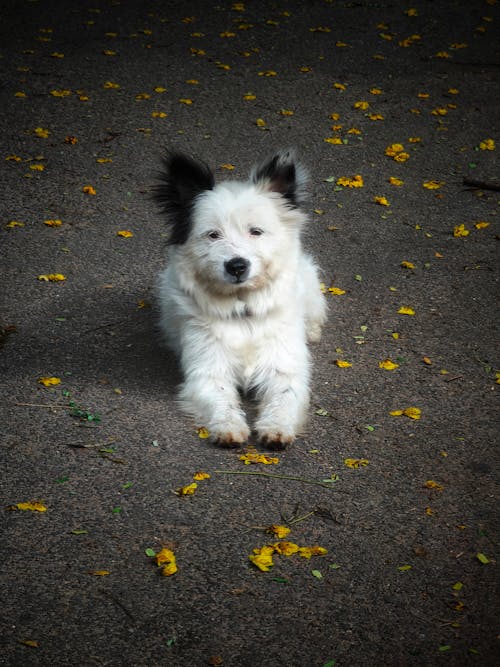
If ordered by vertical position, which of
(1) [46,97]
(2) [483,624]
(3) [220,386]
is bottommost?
(1) [46,97]

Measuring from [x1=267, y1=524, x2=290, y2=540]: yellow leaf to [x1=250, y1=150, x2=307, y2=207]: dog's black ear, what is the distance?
6.47ft

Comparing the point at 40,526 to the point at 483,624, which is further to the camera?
the point at 40,526

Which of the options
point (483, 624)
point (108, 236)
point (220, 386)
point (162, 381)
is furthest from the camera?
point (108, 236)

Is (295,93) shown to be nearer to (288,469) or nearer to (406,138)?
(406,138)

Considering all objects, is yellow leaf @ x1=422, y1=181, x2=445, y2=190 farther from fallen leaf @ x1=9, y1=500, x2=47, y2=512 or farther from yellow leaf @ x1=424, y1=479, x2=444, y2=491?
fallen leaf @ x1=9, y1=500, x2=47, y2=512

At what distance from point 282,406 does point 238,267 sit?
2.69 feet

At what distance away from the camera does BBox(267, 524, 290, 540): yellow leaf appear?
396 centimetres

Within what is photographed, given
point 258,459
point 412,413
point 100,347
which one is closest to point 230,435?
A: point 258,459

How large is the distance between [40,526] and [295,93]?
8.07 metres

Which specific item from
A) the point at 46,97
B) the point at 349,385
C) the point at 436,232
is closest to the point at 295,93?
the point at 46,97

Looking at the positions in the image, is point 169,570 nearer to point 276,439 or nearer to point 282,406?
point 276,439

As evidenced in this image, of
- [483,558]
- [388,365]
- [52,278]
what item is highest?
[483,558]

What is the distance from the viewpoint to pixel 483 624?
11.2 feet

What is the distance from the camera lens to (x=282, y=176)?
5023mm
